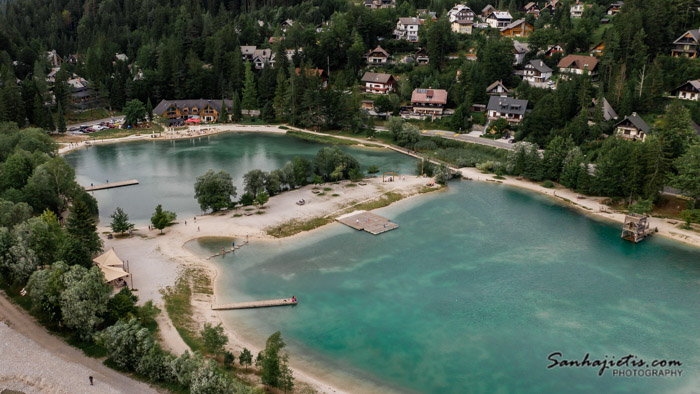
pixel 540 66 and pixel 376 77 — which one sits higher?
pixel 540 66

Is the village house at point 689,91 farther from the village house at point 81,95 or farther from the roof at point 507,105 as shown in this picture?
the village house at point 81,95

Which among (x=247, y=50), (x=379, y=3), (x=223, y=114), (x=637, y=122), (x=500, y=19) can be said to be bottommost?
(x=223, y=114)

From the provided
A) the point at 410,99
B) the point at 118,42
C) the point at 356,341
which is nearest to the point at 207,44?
the point at 118,42

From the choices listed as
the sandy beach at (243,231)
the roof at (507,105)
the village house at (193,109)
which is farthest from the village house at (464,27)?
the sandy beach at (243,231)

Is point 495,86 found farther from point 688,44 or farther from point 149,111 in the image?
point 149,111

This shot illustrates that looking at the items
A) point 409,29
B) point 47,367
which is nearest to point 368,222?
point 47,367

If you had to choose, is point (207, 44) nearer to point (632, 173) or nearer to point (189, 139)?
point (189, 139)

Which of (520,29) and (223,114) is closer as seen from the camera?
(223,114)
